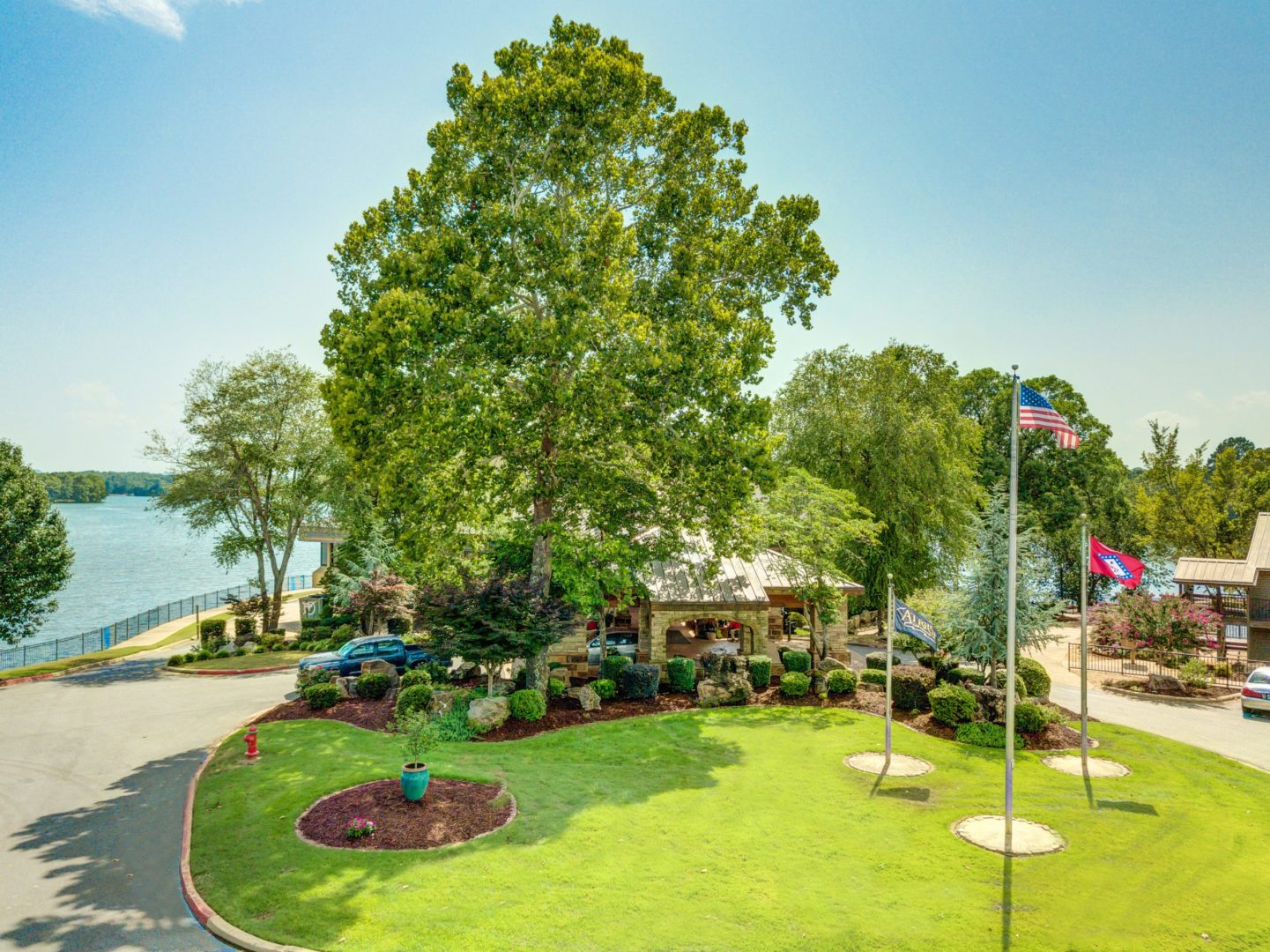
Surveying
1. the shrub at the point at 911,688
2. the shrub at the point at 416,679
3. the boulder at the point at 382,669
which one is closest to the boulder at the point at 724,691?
the shrub at the point at 911,688

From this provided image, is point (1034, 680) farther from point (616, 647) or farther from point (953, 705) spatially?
point (616, 647)

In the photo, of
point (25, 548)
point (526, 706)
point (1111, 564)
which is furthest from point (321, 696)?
point (25, 548)

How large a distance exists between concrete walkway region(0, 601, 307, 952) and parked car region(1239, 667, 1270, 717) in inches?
1151

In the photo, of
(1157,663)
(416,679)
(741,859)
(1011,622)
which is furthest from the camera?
(1157,663)

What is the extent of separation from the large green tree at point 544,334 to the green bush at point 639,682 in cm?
304

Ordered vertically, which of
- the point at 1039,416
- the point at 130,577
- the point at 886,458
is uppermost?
the point at 886,458

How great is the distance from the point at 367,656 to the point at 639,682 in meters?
10.8

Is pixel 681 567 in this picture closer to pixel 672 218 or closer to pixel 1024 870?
pixel 672 218

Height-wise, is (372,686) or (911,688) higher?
(911,688)

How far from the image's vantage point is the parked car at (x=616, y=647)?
27.4m

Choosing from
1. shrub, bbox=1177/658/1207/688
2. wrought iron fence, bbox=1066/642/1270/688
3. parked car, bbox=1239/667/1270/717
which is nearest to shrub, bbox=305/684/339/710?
parked car, bbox=1239/667/1270/717

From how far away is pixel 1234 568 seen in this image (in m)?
33.9

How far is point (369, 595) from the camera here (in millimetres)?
32438

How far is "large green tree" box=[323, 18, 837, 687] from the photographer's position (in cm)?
1927
